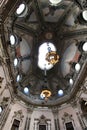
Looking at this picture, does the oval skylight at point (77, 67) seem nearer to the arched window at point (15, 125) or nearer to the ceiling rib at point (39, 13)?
the ceiling rib at point (39, 13)

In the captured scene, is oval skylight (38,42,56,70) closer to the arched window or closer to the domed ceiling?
the domed ceiling

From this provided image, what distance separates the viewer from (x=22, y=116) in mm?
15172

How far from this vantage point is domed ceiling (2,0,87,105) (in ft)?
49.3

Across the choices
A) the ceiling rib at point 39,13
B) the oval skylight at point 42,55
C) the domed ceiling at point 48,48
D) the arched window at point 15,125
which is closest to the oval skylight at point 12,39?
the domed ceiling at point 48,48

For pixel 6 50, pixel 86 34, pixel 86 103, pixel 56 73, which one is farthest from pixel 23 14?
pixel 86 103

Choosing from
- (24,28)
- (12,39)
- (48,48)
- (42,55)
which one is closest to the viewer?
(12,39)

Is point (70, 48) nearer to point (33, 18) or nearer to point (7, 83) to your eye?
point (33, 18)

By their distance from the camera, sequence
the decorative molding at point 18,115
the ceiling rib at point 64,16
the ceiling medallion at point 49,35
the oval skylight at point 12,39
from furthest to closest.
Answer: the ceiling medallion at point 49,35
the ceiling rib at point 64,16
the decorative molding at point 18,115
the oval skylight at point 12,39

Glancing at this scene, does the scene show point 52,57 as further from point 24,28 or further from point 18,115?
point 18,115

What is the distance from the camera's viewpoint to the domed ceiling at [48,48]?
15.0 metres

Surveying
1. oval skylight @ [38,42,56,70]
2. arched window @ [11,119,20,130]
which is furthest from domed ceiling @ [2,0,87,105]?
arched window @ [11,119,20,130]

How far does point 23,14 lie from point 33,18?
5.94 feet

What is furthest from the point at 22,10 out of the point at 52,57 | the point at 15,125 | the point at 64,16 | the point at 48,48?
the point at 15,125

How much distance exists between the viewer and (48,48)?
15.6 meters
